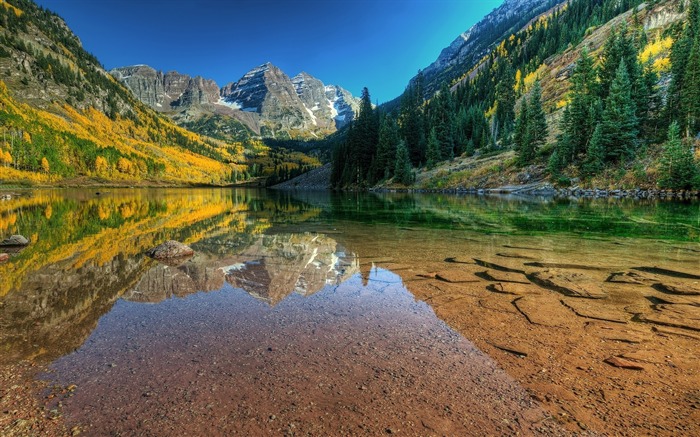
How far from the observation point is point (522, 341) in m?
6.66

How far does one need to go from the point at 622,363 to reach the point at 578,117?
233 feet

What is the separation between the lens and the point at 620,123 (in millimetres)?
55344

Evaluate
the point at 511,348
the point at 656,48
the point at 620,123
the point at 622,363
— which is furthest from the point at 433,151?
the point at 622,363

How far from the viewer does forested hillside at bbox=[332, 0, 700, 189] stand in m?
55.2

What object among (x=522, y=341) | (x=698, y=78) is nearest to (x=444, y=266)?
(x=522, y=341)

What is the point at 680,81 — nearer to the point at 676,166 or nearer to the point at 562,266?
the point at 676,166

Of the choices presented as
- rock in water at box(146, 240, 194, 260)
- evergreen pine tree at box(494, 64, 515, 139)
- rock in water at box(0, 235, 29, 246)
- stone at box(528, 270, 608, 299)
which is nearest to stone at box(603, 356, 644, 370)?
stone at box(528, 270, 608, 299)

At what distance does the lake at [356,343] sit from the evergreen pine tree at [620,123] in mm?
52200

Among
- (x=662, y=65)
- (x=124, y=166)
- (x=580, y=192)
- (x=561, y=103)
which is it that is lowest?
(x=580, y=192)

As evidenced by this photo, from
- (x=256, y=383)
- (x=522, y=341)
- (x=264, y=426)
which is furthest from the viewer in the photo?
(x=522, y=341)

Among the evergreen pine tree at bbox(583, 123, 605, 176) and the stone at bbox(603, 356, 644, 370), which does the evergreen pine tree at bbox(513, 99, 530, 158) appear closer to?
the evergreen pine tree at bbox(583, 123, 605, 176)

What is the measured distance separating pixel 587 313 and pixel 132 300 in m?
11.5

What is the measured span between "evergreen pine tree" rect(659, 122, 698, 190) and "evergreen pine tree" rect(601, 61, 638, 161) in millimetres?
8191

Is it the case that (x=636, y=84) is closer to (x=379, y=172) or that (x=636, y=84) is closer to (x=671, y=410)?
(x=379, y=172)
